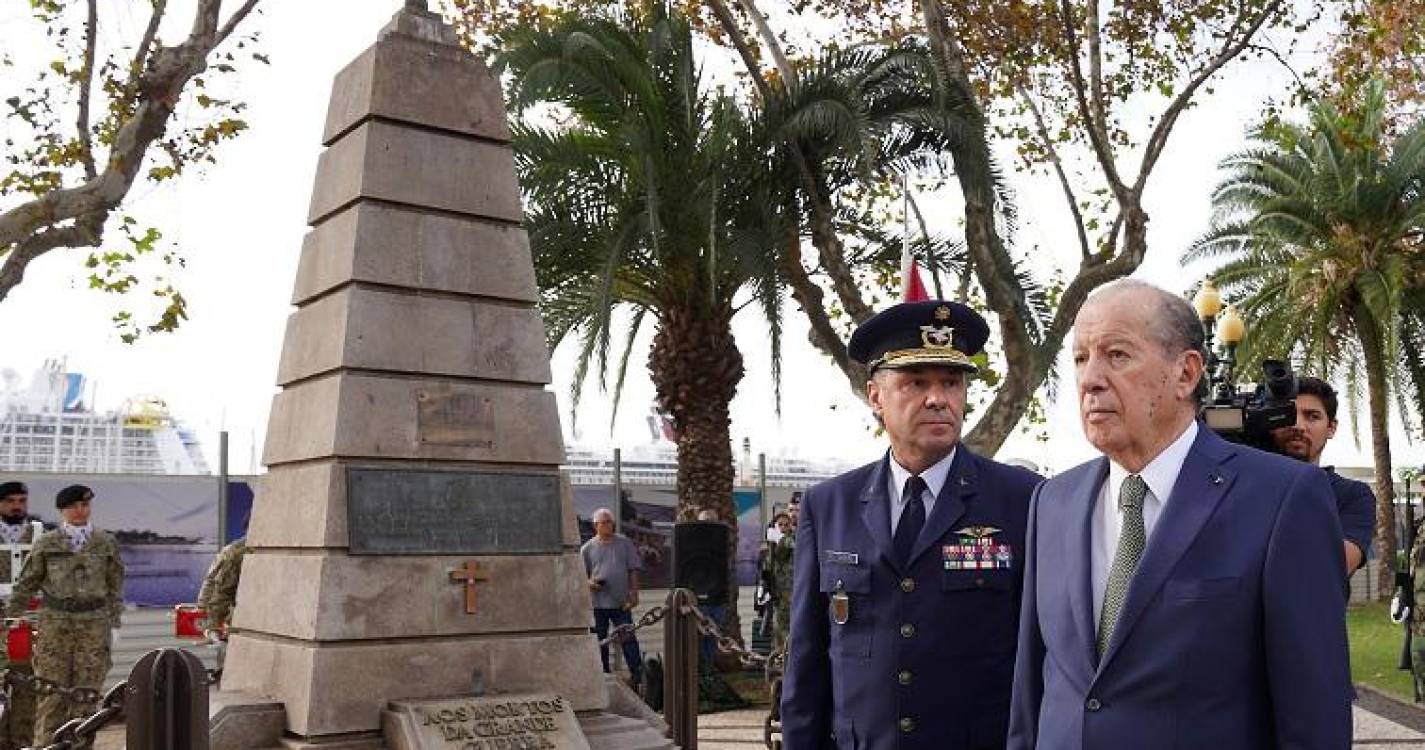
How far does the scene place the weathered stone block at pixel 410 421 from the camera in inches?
259

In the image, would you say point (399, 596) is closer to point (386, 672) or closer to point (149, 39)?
point (386, 672)

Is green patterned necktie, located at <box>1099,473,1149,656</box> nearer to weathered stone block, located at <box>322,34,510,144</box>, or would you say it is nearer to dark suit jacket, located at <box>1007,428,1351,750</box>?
dark suit jacket, located at <box>1007,428,1351,750</box>

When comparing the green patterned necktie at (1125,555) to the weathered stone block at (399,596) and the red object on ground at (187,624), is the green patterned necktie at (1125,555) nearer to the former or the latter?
the weathered stone block at (399,596)

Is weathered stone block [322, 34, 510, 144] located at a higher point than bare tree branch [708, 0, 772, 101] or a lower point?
lower

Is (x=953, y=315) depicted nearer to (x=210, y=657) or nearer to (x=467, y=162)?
(x=467, y=162)

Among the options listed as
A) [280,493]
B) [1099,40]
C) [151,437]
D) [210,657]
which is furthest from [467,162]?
[151,437]

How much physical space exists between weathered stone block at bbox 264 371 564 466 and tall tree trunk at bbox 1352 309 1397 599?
2090 cm

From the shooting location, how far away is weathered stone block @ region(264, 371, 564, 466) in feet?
21.6

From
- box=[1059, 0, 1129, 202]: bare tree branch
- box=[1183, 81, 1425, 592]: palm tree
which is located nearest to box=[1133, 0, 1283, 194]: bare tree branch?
box=[1059, 0, 1129, 202]: bare tree branch

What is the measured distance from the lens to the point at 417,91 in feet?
23.4

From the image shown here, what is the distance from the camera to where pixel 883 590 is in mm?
3521

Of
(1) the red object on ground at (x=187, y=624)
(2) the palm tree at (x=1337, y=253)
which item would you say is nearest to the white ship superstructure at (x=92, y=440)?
(1) the red object on ground at (x=187, y=624)

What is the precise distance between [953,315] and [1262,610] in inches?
58.2

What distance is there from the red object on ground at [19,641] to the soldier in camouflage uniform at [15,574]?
0.27ft
